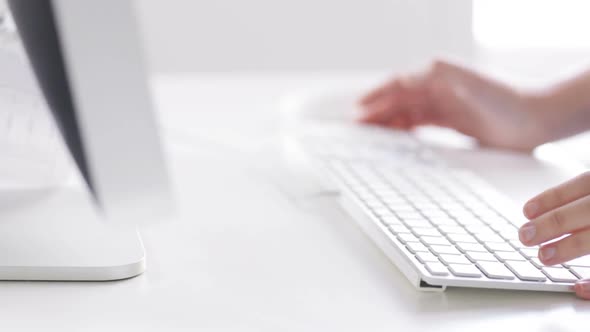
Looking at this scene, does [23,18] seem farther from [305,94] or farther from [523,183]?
[305,94]

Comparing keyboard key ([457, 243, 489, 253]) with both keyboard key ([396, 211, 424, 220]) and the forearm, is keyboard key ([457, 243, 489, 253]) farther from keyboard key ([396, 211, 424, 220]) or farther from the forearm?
the forearm

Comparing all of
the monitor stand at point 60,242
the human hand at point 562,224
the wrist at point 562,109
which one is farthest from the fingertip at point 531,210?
the wrist at point 562,109

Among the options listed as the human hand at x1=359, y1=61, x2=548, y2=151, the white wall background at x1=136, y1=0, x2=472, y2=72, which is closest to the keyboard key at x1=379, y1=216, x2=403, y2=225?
the human hand at x1=359, y1=61, x2=548, y2=151

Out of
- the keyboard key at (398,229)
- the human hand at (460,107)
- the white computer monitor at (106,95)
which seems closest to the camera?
the white computer monitor at (106,95)

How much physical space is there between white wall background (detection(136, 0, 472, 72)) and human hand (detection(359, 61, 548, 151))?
97 centimetres

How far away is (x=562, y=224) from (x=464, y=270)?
0.33 ft

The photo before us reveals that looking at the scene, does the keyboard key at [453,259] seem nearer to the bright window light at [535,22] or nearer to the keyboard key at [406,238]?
the keyboard key at [406,238]

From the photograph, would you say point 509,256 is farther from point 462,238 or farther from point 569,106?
point 569,106

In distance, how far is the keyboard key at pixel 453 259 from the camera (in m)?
0.50

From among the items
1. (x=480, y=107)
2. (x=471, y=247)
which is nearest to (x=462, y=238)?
(x=471, y=247)

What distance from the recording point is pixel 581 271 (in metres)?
0.51

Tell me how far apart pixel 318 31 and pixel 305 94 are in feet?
3.07

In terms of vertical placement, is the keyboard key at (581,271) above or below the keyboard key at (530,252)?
below

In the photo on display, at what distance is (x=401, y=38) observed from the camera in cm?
205
